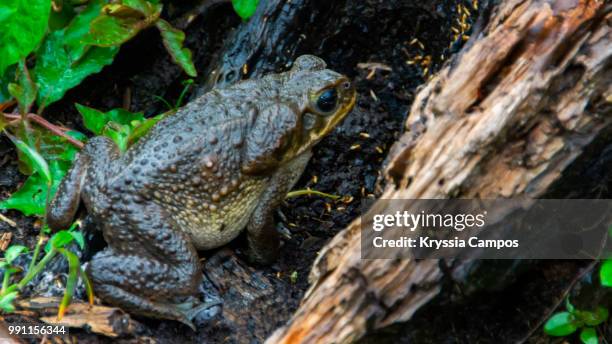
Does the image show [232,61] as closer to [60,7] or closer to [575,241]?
[60,7]

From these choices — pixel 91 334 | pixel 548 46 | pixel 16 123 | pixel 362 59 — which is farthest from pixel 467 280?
pixel 16 123

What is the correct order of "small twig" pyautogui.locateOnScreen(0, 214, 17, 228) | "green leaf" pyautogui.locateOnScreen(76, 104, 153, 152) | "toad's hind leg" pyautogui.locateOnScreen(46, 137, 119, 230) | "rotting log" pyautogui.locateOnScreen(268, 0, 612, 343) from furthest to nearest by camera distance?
"small twig" pyautogui.locateOnScreen(0, 214, 17, 228) < "green leaf" pyautogui.locateOnScreen(76, 104, 153, 152) < "toad's hind leg" pyautogui.locateOnScreen(46, 137, 119, 230) < "rotting log" pyautogui.locateOnScreen(268, 0, 612, 343)

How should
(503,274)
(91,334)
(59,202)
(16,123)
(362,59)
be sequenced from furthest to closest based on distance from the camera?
(362,59)
(16,123)
(59,202)
(91,334)
(503,274)

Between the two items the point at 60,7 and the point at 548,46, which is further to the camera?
the point at 60,7

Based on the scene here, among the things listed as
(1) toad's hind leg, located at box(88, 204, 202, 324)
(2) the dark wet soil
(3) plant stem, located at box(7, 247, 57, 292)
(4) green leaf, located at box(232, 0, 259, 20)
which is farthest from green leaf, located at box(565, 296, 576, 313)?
(4) green leaf, located at box(232, 0, 259, 20)

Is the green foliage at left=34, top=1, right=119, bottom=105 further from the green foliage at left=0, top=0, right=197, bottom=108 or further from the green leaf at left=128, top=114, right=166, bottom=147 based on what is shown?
the green leaf at left=128, top=114, right=166, bottom=147

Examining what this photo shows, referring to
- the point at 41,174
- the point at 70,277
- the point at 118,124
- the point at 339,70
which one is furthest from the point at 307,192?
the point at 41,174
